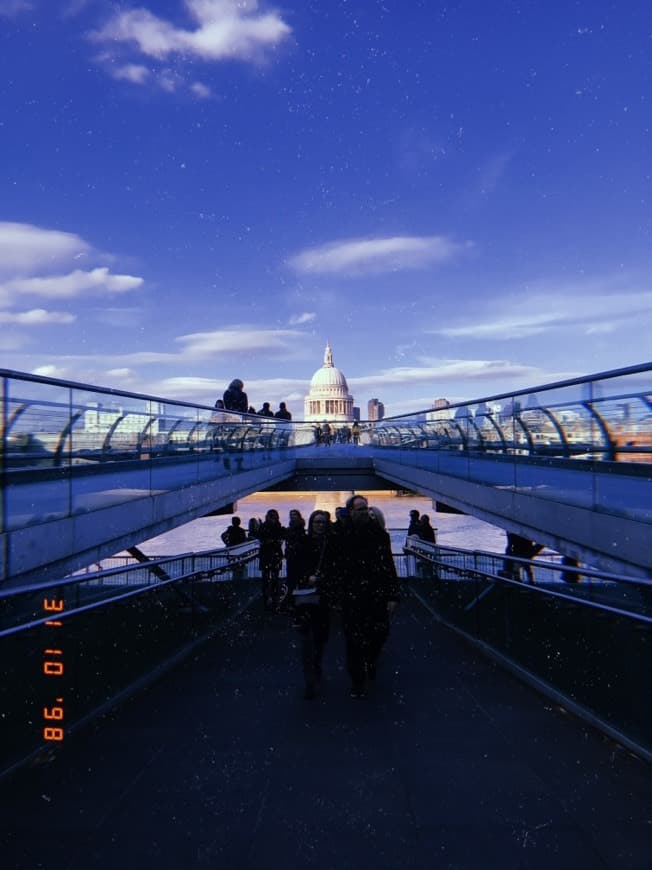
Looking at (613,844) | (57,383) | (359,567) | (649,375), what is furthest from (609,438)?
(57,383)

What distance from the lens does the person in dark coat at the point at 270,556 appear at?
1045 cm

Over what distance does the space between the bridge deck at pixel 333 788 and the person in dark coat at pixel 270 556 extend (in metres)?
4.76

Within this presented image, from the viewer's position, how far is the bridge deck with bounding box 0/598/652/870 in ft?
9.82

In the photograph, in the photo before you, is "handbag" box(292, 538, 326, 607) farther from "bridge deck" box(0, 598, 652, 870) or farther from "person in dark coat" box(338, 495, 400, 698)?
"bridge deck" box(0, 598, 652, 870)

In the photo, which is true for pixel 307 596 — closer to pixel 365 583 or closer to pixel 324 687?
pixel 365 583

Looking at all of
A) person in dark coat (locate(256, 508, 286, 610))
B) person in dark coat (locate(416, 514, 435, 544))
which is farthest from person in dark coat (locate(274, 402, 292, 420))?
person in dark coat (locate(256, 508, 286, 610))

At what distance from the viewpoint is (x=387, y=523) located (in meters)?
99.4

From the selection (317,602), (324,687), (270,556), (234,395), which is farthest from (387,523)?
(317,602)

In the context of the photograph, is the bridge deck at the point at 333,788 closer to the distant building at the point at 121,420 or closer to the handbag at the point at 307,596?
the handbag at the point at 307,596

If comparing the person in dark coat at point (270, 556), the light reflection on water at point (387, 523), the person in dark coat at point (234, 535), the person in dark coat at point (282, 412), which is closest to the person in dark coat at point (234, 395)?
the person in dark coat at point (234, 535)

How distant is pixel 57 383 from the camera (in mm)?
5977

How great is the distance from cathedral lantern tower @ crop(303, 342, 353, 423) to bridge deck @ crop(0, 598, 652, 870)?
5789 inches

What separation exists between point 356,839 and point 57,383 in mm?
4406

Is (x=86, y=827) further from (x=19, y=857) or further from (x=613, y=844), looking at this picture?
(x=613, y=844)
